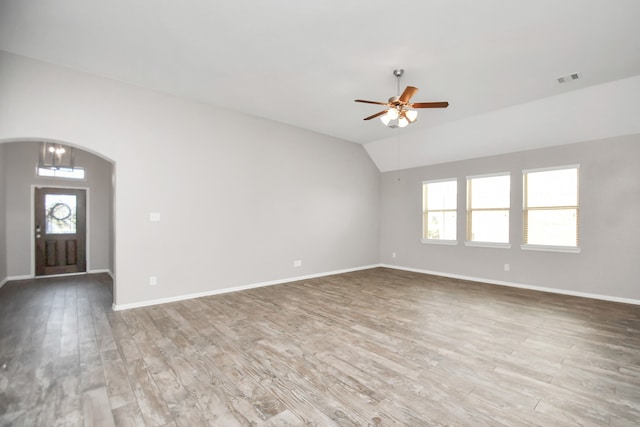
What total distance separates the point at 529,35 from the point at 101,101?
5.19 metres

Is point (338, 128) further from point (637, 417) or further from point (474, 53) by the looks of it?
point (637, 417)

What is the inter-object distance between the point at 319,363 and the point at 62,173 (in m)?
7.04

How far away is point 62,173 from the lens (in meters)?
6.06

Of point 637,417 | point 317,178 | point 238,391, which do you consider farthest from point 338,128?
point 637,417

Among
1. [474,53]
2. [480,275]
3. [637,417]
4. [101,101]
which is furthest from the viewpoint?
[480,275]

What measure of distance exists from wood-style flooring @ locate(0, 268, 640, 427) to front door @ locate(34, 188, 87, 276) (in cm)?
191

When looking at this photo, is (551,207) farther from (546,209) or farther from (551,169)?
(551,169)

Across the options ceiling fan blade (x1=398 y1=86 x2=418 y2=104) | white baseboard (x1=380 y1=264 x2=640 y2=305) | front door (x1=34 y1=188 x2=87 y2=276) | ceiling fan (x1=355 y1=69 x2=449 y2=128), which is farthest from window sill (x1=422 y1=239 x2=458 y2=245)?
front door (x1=34 y1=188 x2=87 y2=276)

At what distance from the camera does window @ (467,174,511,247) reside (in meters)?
5.59

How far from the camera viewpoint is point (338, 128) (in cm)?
588

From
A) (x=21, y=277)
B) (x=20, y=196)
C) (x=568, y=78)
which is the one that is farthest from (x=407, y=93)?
(x=21, y=277)

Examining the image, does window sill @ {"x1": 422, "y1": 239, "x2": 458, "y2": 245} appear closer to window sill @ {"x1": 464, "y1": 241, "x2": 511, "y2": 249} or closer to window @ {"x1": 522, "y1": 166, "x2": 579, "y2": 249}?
window sill @ {"x1": 464, "y1": 241, "x2": 511, "y2": 249}

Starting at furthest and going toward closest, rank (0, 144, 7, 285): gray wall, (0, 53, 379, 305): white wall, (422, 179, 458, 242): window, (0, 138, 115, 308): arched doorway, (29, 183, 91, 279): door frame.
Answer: (422, 179, 458, 242): window → (29, 183, 91, 279): door frame → (0, 138, 115, 308): arched doorway → (0, 144, 7, 285): gray wall → (0, 53, 379, 305): white wall

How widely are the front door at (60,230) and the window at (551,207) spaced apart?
9.46 metres
